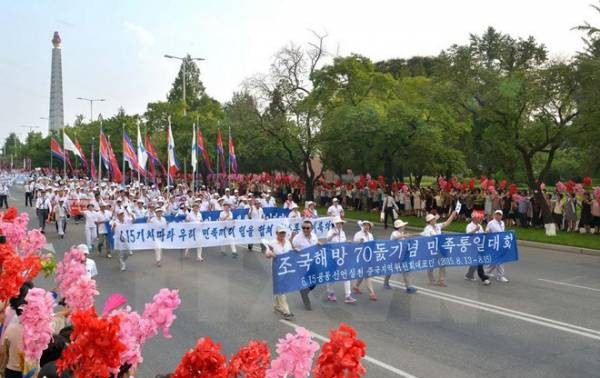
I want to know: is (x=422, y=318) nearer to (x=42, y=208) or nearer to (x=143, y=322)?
(x=143, y=322)

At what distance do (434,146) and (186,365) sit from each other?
1013 inches

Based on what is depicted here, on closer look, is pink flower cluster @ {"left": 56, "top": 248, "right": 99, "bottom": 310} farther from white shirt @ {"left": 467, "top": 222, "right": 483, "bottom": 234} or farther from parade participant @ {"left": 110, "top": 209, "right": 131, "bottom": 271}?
white shirt @ {"left": 467, "top": 222, "right": 483, "bottom": 234}

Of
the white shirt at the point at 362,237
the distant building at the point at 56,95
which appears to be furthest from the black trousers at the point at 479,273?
the distant building at the point at 56,95

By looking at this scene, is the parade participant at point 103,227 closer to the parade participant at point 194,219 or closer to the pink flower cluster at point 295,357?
the parade participant at point 194,219

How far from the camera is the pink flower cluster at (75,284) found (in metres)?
5.12

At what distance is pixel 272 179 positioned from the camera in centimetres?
4231

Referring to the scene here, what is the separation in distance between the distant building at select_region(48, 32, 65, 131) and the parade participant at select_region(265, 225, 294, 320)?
139m

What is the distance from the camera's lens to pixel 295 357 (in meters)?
3.48

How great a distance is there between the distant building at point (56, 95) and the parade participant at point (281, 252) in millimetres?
138696

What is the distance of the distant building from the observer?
140 m

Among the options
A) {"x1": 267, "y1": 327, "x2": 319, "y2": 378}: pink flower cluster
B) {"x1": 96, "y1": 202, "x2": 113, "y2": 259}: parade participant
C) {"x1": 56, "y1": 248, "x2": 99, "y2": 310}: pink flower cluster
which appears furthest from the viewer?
{"x1": 96, "y1": 202, "x2": 113, "y2": 259}: parade participant

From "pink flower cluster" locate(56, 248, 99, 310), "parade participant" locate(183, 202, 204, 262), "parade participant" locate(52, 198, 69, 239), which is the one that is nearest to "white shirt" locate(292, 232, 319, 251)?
"pink flower cluster" locate(56, 248, 99, 310)

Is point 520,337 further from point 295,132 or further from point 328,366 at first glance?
point 295,132

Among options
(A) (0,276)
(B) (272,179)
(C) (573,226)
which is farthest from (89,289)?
(B) (272,179)
